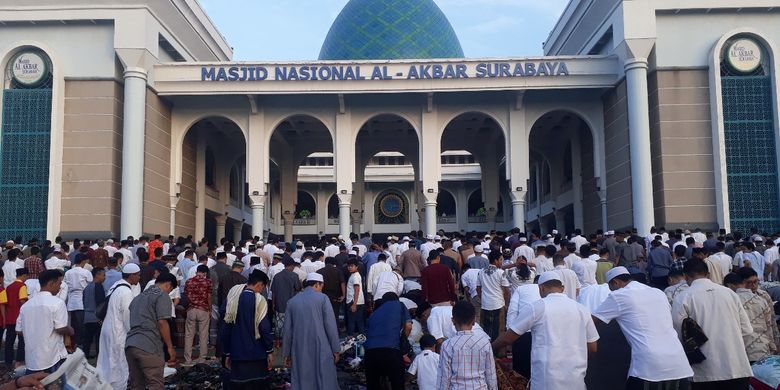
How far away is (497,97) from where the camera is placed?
23.4 m

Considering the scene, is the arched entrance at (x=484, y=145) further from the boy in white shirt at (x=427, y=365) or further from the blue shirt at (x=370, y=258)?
the boy in white shirt at (x=427, y=365)

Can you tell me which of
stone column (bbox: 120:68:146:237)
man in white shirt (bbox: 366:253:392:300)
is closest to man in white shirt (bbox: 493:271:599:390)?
man in white shirt (bbox: 366:253:392:300)

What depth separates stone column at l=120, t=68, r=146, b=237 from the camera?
20297 millimetres

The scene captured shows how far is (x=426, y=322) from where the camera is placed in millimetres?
8352

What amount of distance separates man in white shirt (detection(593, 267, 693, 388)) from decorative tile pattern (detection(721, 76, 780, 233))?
1649 cm

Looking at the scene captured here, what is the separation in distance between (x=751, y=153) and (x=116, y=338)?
735 inches

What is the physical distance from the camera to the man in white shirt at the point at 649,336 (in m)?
5.35

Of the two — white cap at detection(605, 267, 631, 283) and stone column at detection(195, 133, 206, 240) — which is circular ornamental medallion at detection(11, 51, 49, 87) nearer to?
stone column at detection(195, 133, 206, 240)

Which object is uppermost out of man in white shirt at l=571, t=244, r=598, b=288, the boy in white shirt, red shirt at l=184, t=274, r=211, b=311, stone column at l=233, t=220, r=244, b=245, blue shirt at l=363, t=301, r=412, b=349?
stone column at l=233, t=220, r=244, b=245

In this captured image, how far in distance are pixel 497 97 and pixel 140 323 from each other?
17.9m

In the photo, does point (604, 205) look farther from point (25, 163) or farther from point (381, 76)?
point (25, 163)

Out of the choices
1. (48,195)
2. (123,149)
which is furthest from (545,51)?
(48,195)

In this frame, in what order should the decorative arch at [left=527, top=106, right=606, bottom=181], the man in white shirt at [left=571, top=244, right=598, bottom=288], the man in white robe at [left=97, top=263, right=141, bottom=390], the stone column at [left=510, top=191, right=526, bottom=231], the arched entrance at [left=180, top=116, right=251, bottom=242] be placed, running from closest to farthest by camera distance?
the man in white robe at [left=97, top=263, right=141, bottom=390]
the man in white shirt at [left=571, top=244, right=598, bottom=288]
the stone column at [left=510, top=191, right=526, bottom=231]
the decorative arch at [left=527, top=106, right=606, bottom=181]
the arched entrance at [left=180, top=116, right=251, bottom=242]

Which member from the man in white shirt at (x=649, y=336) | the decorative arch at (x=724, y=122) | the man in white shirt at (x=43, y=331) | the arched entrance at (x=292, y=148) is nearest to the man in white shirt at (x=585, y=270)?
the man in white shirt at (x=649, y=336)
